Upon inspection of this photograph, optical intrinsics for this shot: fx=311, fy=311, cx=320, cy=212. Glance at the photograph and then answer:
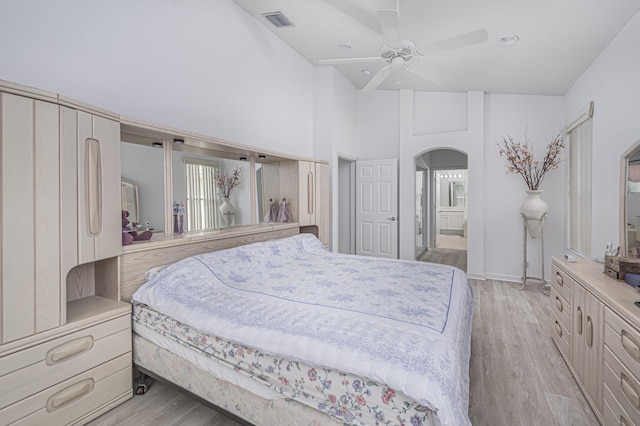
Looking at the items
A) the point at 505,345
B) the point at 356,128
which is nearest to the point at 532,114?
the point at 356,128

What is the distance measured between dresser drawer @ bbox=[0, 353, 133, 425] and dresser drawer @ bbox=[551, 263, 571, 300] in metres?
3.04

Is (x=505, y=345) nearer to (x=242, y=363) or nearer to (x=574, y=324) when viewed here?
(x=574, y=324)

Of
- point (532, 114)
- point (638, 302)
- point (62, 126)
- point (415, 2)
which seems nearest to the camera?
point (638, 302)

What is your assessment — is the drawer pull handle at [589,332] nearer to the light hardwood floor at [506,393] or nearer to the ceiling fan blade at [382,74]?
the light hardwood floor at [506,393]

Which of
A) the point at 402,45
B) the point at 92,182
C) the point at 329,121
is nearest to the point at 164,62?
the point at 92,182

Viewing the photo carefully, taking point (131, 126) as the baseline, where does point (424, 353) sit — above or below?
below

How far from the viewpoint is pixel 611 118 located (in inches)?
107

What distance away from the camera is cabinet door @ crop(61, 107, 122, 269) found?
1644 mm

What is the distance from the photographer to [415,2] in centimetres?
252

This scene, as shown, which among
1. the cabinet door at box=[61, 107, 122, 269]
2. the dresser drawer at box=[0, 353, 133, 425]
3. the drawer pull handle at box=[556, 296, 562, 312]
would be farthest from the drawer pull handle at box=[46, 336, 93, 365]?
the drawer pull handle at box=[556, 296, 562, 312]

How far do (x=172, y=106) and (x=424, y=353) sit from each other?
8.51ft

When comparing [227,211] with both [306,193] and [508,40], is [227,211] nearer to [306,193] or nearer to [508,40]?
[306,193]

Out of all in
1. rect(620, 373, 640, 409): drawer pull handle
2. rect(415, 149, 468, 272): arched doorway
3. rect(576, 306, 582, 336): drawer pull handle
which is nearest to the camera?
rect(620, 373, 640, 409): drawer pull handle

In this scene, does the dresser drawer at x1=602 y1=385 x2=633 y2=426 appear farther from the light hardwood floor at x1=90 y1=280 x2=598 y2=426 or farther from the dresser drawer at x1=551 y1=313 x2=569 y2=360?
the dresser drawer at x1=551 y1=313 x2=569 y2=360
